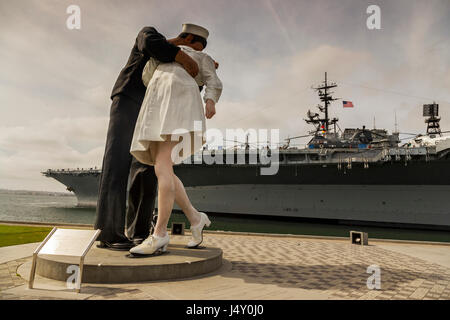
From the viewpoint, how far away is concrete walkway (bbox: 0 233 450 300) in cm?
300

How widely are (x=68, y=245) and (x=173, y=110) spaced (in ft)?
6.40

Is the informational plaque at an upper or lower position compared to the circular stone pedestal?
upper

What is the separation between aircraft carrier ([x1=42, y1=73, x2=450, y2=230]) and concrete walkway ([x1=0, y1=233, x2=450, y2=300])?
55.6 feet

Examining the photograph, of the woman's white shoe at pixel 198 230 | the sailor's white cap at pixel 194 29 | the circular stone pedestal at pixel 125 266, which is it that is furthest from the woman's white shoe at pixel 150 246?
the sailor's white cap at pixel 194 29

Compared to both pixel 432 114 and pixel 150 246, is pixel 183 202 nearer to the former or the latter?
pixel 150 246

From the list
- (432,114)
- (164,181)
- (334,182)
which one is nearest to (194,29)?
(164,181)

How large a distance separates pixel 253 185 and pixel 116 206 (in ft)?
71.2

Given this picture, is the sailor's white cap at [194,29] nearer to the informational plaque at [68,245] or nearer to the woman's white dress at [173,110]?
the woman's white dress at [173,110]

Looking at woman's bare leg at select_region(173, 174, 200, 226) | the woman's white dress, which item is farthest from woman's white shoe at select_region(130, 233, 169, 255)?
the woman's white dress

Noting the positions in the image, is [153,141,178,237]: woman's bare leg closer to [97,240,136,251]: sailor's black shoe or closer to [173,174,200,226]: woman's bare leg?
[173,174,200,226]: woman's bare leg

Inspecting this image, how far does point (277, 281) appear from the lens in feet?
12.1

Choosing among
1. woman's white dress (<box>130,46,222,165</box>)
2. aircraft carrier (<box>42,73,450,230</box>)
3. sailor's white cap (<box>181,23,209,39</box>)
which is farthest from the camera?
aircraft carrier (<box>42,73,450,230</box>)

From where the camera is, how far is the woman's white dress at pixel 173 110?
357cm

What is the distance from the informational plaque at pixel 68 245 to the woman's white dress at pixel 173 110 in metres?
1.23
